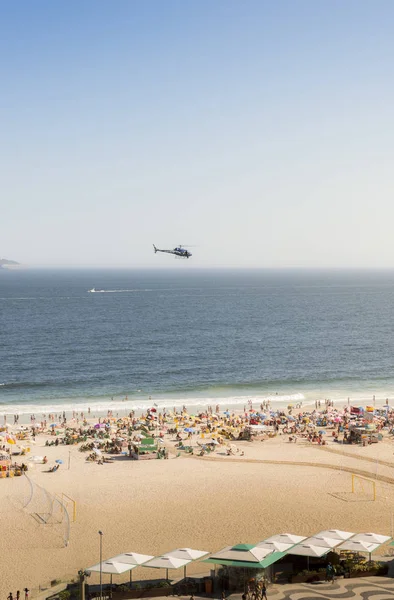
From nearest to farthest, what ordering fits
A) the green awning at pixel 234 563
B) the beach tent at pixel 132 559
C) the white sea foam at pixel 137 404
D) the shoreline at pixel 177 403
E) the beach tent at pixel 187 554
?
1. the green awning at pixel 234 563
2. the beach tent at pixel 132 559
3. the beach tent at pixel 187 554
4. the shoreline at pixel 177 403
5. the white sea foam at pixel 137 404

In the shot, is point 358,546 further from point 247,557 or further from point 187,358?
point 187,358

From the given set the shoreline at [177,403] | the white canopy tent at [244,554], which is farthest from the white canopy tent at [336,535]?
the shoreline at [177,403]

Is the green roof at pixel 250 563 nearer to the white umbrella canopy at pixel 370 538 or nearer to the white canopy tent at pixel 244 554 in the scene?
the white canopy tent at pixel 244 554

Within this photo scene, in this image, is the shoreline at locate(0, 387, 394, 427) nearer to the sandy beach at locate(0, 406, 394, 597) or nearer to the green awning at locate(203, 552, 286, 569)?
the sandy beach at locate(0, 406, 394, 597)

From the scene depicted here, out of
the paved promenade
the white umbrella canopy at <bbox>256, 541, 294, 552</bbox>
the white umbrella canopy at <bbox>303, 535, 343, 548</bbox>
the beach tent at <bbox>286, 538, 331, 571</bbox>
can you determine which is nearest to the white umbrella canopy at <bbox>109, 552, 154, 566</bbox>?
the paved promenade

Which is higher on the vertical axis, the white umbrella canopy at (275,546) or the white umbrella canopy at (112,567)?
the white umbrella canopy at (275,546)
